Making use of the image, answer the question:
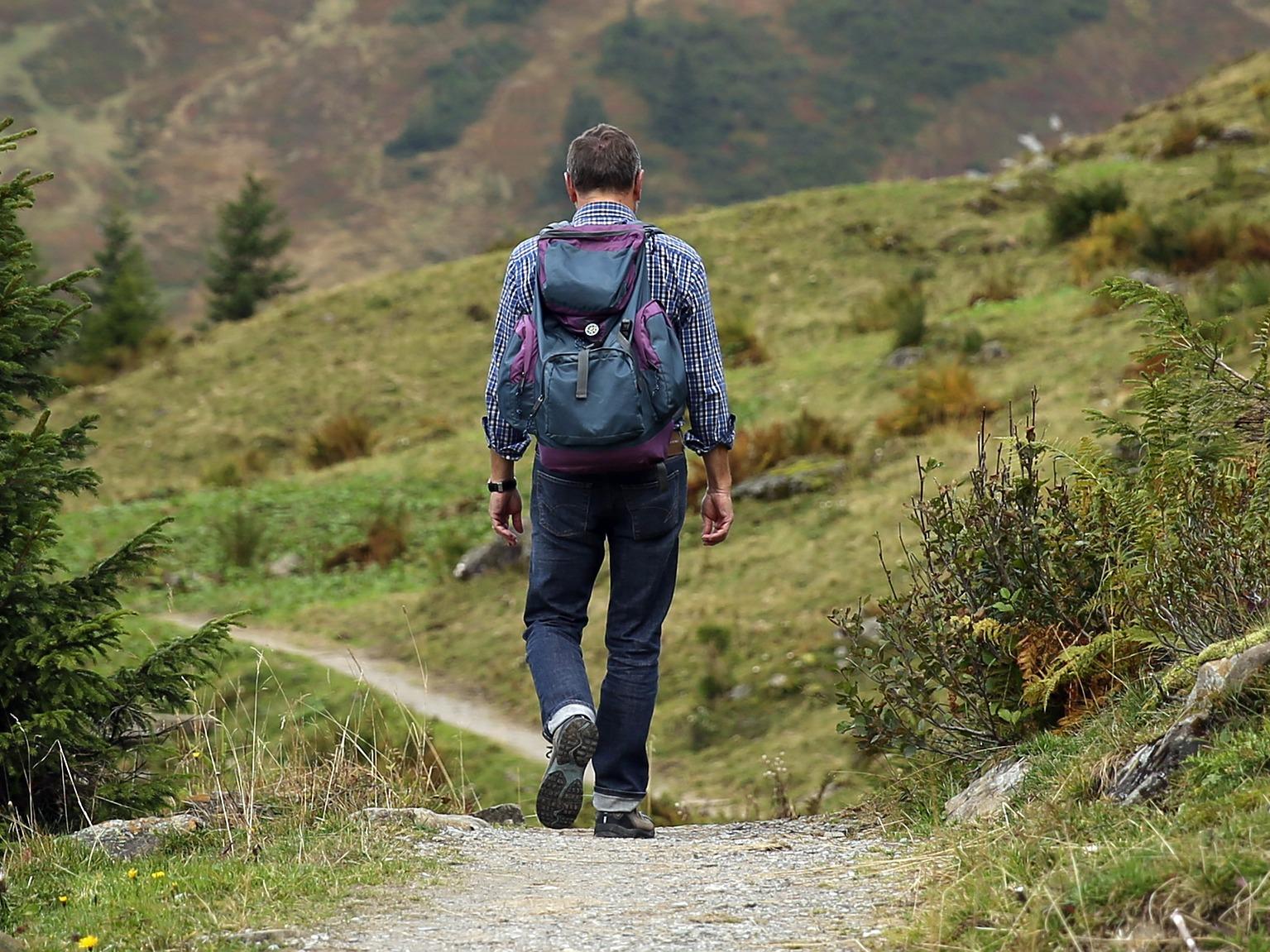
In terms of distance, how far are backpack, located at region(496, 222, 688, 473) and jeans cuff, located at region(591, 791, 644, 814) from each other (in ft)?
3.58

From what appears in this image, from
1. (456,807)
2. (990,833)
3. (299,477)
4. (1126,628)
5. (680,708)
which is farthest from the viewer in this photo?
(299,477)

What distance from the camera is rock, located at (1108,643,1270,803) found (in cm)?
328

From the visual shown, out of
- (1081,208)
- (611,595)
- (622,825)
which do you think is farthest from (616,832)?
(1081,208)

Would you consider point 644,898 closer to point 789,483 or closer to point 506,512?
point 506,512

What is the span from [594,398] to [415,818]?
144cm

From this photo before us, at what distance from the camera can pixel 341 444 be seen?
19281 mm

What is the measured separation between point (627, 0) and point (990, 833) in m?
168

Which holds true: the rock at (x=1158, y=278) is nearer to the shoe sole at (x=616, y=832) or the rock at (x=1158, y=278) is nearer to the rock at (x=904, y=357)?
the rock at (x=904, y=357)

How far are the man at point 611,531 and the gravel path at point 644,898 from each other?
0.25 m

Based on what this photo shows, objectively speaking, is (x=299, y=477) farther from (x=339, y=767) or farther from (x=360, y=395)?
(x=339, y=767)

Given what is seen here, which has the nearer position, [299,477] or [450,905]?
[450,905]

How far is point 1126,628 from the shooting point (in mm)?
4176

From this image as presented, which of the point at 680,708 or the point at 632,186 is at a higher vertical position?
the point at 632,186

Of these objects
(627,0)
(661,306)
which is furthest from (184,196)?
(661,306)
